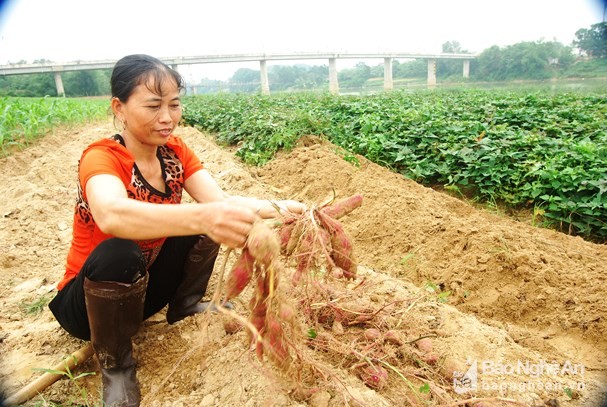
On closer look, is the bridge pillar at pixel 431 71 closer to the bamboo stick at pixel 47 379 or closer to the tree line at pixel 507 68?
the tree line at pixel 507 68

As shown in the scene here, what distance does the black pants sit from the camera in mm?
1455

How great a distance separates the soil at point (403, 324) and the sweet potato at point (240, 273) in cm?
15

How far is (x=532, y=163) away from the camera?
3.77 meters

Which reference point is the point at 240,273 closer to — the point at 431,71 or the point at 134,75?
the point at 134,75

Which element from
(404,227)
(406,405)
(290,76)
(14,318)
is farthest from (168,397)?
(290,76)

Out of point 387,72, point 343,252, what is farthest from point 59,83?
point 387,72

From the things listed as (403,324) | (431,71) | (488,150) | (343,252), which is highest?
(431,71)

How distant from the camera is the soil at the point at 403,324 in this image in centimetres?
153

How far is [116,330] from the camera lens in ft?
5.12

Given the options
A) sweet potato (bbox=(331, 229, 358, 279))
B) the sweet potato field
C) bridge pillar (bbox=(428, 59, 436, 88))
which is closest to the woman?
sweet potato (bbox=(331, 229, 358, 279))

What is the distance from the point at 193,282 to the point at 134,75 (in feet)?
3.24

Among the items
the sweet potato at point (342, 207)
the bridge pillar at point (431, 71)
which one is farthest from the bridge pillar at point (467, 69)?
the sweet potato at point (342, 207)

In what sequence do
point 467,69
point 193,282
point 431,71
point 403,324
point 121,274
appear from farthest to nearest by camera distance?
point 431,71 → point 467,69 → point 193,282 → point 403,324 → point 121,274

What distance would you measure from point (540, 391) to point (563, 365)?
337mm
